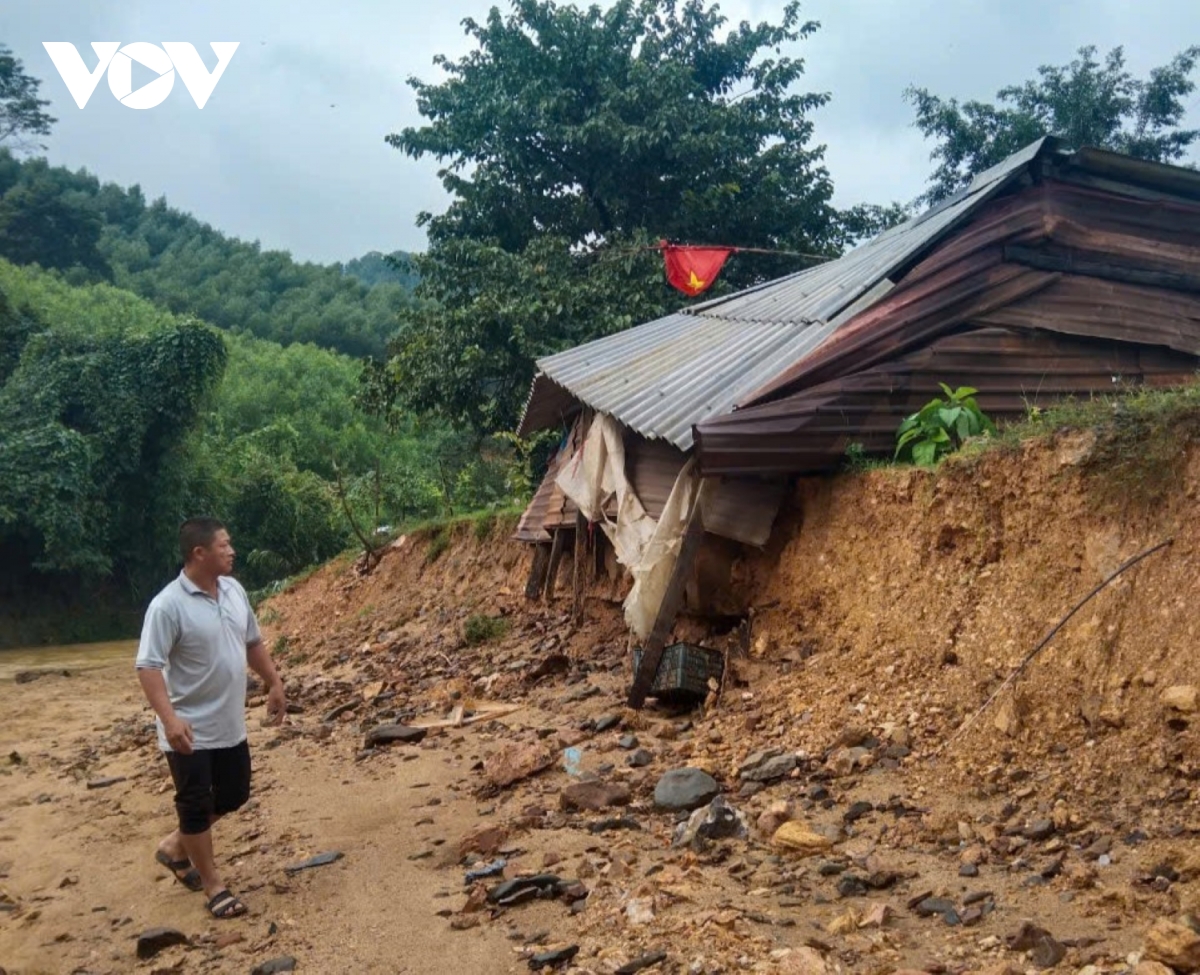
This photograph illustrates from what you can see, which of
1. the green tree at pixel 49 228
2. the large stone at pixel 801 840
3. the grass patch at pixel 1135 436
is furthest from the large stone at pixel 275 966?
the green tree at pixel 49 228

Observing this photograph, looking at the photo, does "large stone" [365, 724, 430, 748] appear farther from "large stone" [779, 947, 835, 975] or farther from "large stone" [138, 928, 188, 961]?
"large stone" [779, 947, 835, 975]

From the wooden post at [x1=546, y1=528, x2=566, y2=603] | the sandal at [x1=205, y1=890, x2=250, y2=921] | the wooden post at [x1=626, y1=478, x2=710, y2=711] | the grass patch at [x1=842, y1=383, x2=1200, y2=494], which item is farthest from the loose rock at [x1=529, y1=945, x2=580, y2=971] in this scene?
the wooden post at [x1=546, y1=528, x2=566, y2=603]

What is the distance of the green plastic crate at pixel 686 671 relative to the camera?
6.32 m

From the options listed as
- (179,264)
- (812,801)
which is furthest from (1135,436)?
(179,264)

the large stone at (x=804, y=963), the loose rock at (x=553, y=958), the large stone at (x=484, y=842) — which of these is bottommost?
the loose rock at (x=553, y=958)

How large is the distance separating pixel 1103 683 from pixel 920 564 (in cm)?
135

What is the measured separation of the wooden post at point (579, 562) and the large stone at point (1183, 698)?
6.30 metres

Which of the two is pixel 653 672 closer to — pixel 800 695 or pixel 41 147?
pixel 800 695

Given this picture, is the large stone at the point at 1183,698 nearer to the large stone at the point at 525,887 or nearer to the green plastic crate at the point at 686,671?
the large stone at the point at 525,887

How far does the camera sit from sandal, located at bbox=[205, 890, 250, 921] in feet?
15.0

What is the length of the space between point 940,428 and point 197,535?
391 centimetres

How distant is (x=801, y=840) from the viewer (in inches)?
168

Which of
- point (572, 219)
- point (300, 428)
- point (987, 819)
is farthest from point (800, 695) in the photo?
point (300, 428)

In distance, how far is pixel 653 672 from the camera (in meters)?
6.58
